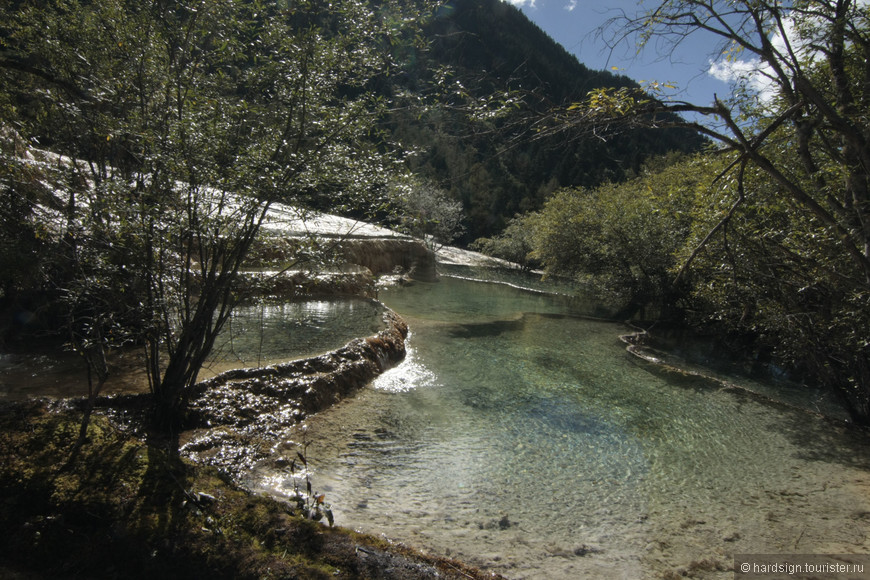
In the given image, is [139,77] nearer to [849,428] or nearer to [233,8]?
[233,8]

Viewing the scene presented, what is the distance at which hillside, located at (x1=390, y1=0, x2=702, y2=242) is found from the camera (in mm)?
3584

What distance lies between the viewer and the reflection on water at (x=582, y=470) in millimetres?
4562

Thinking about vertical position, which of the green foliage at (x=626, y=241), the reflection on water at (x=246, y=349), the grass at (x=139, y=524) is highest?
the green foliage at (x=626, y=241)

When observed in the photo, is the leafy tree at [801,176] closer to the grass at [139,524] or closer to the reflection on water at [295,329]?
the grass at [139,524]

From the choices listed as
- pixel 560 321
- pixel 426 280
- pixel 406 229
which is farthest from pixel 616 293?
pixel 406 229

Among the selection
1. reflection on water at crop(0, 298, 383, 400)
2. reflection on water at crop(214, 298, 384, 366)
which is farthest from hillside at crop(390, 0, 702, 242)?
reflection on water at crop(214, 298, 384, 366)

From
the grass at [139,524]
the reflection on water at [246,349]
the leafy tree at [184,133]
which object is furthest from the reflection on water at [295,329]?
the grass at [139,524]

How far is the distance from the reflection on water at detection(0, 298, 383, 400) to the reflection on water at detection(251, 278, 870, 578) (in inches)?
70.6

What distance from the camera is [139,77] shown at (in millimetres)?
4770

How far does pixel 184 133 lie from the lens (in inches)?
181

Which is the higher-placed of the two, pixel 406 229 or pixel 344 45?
pixel 344 45

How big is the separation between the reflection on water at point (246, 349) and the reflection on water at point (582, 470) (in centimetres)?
179

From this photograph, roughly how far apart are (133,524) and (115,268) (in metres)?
2.72

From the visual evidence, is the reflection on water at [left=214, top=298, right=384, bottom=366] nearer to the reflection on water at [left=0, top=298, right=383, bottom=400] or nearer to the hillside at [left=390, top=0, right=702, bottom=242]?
the reflection on water at [left=0, top=298, right=383, bottom=400]
